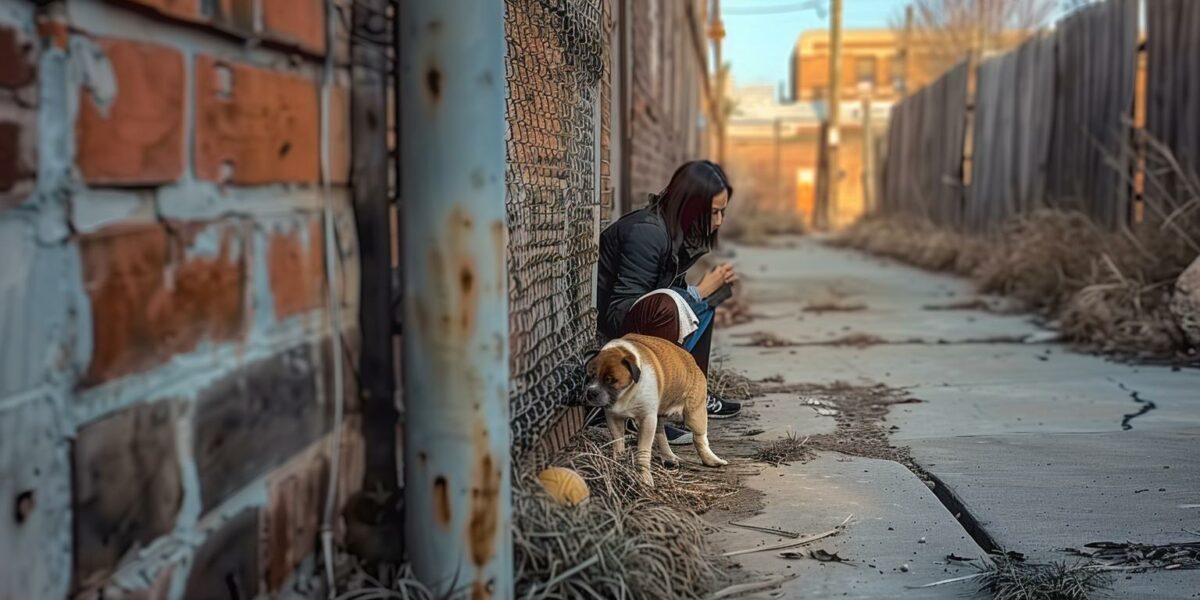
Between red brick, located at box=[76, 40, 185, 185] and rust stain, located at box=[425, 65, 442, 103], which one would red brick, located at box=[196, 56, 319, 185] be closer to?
red brick, located at box=[76, 40, 185, 185]

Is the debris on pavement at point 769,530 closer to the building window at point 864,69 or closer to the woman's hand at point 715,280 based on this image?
the woman's hand at point 715,280

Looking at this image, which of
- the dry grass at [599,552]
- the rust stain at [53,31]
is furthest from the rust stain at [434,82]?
the dry grass at [599,552]

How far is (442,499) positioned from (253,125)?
67 centimetres

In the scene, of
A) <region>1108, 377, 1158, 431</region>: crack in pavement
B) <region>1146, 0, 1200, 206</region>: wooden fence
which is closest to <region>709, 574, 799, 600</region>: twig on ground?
<region>1108, 377, 1158, 431</region>: crack in pavement

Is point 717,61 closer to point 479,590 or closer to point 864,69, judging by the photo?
point 864,69

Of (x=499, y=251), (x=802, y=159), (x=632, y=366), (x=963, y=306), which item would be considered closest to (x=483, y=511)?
(x=499, y=251)

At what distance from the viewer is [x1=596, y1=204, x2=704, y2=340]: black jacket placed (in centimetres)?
372

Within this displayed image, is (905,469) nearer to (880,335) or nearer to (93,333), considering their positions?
(93,333)

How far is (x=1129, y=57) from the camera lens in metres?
7.70

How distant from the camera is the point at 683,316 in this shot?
11.5 feet

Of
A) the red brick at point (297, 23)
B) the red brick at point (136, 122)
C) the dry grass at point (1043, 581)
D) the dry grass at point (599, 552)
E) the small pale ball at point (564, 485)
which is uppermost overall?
the red brick at point (297, 23)

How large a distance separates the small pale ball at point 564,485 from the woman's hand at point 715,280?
1.53 meters

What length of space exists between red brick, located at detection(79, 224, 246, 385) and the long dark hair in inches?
98.9

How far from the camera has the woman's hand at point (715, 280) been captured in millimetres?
3796
